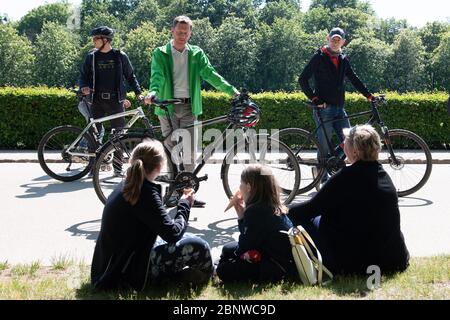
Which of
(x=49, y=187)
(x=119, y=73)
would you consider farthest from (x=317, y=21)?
(x=49, y=187)

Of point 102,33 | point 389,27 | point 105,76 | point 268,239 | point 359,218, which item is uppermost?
point 389,27

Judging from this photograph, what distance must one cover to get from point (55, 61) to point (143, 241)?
9891 centimetres

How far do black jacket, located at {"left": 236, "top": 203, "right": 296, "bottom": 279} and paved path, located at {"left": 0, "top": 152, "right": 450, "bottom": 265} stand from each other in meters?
1.08

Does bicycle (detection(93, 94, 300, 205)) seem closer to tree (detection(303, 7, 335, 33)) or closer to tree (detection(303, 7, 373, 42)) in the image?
tree (detection(303, 7, 373, 42))

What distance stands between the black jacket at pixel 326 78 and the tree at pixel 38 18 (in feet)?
407

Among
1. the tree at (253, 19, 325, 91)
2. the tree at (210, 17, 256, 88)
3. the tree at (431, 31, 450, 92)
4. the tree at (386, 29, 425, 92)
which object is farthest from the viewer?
the tree at (253, 19, 325, 91)

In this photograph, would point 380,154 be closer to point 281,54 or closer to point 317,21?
point 281,54

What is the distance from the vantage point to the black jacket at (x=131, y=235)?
4.09 meters

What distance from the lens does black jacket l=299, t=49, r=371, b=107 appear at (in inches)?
322

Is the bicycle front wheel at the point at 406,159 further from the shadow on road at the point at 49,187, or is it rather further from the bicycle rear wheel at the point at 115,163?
the shadow on road at the point at 49,187

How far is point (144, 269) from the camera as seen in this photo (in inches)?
163

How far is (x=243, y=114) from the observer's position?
6.55 metres

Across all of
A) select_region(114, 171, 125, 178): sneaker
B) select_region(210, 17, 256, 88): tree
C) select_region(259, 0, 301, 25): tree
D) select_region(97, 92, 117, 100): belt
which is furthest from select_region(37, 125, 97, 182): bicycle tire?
select_region(259, 0, 301, 25): tree

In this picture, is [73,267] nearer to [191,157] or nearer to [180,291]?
[180,291]
